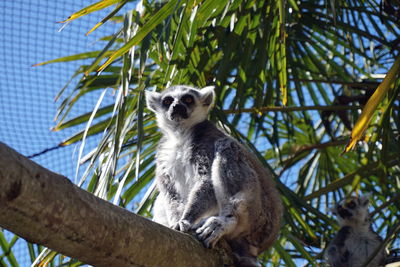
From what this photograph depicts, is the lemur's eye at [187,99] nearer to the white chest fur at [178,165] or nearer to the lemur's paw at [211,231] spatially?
the white chest fur at [178,165]

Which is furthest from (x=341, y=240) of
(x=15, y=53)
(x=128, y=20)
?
(x=15, y=53)

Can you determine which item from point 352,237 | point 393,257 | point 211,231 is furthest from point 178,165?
point 352,237

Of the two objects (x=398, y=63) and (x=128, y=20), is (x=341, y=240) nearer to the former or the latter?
(x=398, y=63)

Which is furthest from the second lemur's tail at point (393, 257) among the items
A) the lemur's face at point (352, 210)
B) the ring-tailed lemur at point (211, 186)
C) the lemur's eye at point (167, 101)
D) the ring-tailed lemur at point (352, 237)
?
the lemur's eye at point (167, 101)

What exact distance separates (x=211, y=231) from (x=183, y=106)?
5.87 feet

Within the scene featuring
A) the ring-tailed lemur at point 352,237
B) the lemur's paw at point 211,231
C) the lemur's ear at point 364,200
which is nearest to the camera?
the lemur's paw at point 211,231

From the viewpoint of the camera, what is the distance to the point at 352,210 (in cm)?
664

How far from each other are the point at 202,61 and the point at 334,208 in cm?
267

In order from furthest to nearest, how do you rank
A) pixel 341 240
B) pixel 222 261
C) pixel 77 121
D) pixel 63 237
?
pixel 341 240, pixel 77 121, pixel 222 261, pixel 63 237

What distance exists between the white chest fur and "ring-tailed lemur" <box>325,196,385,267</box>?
203cm

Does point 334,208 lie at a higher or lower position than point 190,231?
higher

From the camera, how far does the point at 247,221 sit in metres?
4.17

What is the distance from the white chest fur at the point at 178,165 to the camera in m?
4.71

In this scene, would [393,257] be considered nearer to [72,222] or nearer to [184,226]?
[184,226]
